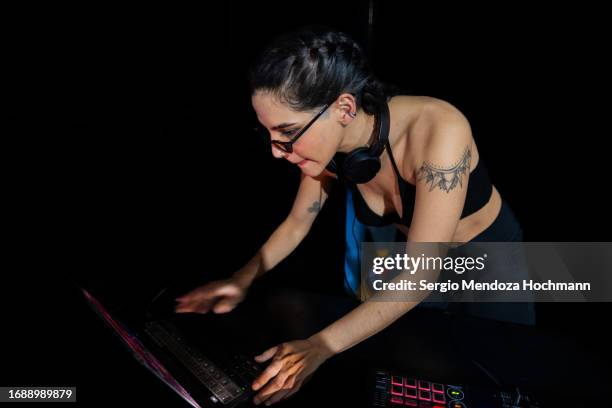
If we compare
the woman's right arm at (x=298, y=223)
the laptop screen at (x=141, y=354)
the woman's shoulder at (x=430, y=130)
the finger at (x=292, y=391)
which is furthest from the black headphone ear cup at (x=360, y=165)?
the laptop screen at (x=141, y=354)

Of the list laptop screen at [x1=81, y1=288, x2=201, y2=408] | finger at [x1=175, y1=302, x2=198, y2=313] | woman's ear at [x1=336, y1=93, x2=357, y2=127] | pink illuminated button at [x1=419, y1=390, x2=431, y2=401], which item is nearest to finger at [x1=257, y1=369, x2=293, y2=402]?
laptop screen at [x1=81, y1=288, x2=201, y2=408]

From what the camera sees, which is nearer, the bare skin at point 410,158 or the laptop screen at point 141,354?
the laptop screen at point 141,354

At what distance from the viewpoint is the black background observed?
1.48 metres

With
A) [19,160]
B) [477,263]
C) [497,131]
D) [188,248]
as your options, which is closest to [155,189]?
[188,248]

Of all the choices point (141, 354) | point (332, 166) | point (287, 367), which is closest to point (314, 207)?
point (332, 166)

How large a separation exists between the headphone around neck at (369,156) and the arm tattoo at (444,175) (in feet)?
0.47

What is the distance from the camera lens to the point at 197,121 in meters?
2.00

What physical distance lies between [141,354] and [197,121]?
1.38 m

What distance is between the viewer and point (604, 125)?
5.40 ft

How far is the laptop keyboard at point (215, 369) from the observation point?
855mm

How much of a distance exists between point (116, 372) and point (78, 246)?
91cm

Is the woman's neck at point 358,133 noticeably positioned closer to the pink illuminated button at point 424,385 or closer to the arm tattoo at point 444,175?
the arm tattoo at point 444,175

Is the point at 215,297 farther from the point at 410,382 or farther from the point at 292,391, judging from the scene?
the point at 410,382

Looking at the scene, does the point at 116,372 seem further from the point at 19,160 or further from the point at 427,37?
the point at 427,37
